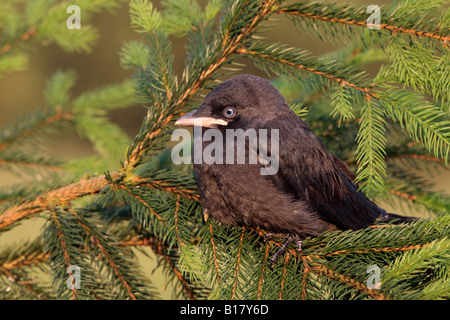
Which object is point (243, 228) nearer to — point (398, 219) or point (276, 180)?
point (276, 180)

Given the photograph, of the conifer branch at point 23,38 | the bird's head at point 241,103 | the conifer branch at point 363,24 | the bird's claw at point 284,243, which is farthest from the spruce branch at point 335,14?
the conifer branch at point 23,38

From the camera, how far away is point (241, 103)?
6.63 feet

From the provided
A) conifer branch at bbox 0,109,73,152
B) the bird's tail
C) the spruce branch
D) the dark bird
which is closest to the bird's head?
the dark bird

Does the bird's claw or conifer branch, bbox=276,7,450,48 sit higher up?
conifer branch, bbox=276,7,450,48

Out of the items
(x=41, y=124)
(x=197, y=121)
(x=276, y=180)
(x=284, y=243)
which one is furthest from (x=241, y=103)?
(x=41, y=124)

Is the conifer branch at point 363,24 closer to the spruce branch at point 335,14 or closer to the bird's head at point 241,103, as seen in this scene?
the spruce branch at point 335,14

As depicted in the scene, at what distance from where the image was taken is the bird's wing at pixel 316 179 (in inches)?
75.2

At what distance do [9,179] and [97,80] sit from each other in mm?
2427

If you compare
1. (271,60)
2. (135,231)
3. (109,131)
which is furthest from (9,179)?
(271,60)

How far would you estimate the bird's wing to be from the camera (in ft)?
6.27

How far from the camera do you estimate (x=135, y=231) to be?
2.04 metres

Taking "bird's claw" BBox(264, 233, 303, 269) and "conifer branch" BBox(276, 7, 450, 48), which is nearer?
"conifer branch" BBox(276, 7, 450, 48)

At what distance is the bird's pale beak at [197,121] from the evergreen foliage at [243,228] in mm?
38

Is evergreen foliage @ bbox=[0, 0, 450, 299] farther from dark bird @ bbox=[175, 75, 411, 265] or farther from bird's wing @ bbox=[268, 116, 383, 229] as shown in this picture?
bird's wing @ bbox=[268, 116, 383, 229]
